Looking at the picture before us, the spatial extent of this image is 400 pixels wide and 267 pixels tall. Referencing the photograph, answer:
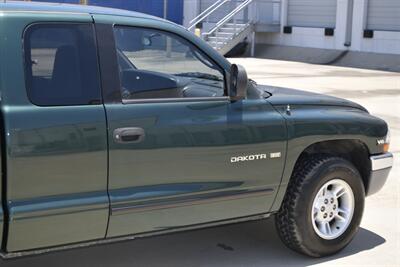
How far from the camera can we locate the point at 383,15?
2606 centimetres

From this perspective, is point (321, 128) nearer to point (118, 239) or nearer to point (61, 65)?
point (118, 239)

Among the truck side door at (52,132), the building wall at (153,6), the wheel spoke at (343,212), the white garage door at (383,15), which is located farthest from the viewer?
the building wall at (153,6)

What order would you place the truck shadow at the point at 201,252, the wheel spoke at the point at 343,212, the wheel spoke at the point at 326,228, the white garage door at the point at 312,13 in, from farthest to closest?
the white garage door at the point at 312,13 → the wheel spoke at the point at 343,212 → the wheel spoke at the point at 326,228 → the truck shadow at the point at 201,252

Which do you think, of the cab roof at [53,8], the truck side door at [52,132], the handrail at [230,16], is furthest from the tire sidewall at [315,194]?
the handrail at [230,16]

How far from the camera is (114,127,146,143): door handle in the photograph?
3.67m

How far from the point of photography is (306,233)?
455cm

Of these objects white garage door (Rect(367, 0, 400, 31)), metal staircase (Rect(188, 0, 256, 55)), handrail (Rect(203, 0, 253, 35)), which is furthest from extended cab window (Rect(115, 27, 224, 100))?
handrail (Rect(203, 0, 253, 35))

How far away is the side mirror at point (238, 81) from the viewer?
4109 millimetres

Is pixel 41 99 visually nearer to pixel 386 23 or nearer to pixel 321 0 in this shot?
pixel 386 23

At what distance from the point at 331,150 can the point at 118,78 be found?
76.0 inches

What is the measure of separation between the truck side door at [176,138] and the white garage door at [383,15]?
2285 cm

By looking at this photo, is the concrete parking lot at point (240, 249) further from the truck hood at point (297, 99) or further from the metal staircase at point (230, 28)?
the metal staircase at point (230, 28)

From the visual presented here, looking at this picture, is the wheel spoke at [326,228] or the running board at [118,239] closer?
the running board at [118,239]

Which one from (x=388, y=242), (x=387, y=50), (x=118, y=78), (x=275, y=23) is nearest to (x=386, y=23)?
(x=387, y=50)
